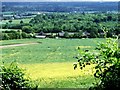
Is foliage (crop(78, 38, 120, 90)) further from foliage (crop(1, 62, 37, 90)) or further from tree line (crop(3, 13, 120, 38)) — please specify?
tree line (crop(3, 13, 120, 38))

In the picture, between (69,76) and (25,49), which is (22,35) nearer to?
(25,49)

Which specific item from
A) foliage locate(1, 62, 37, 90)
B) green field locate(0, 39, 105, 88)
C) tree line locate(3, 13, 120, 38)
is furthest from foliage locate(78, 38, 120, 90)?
tree line locate(3, 13, 120, 38)

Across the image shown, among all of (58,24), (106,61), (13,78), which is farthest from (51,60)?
(106,61)

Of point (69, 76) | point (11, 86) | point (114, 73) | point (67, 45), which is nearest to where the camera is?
point (114, 73)

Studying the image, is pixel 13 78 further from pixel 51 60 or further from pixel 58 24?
pixel 58 24

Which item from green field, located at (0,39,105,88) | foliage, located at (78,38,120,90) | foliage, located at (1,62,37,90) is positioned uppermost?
foliage, located at (78,38,120,90)

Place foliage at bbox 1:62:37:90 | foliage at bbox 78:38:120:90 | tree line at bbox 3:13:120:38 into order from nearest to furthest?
1. foliage at bbox 78:38:120:90
2. foliage at bbox 1:62:37:90
3. tree line at bbox 3:13:120:38

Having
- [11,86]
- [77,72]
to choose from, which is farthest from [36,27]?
[11,86]
